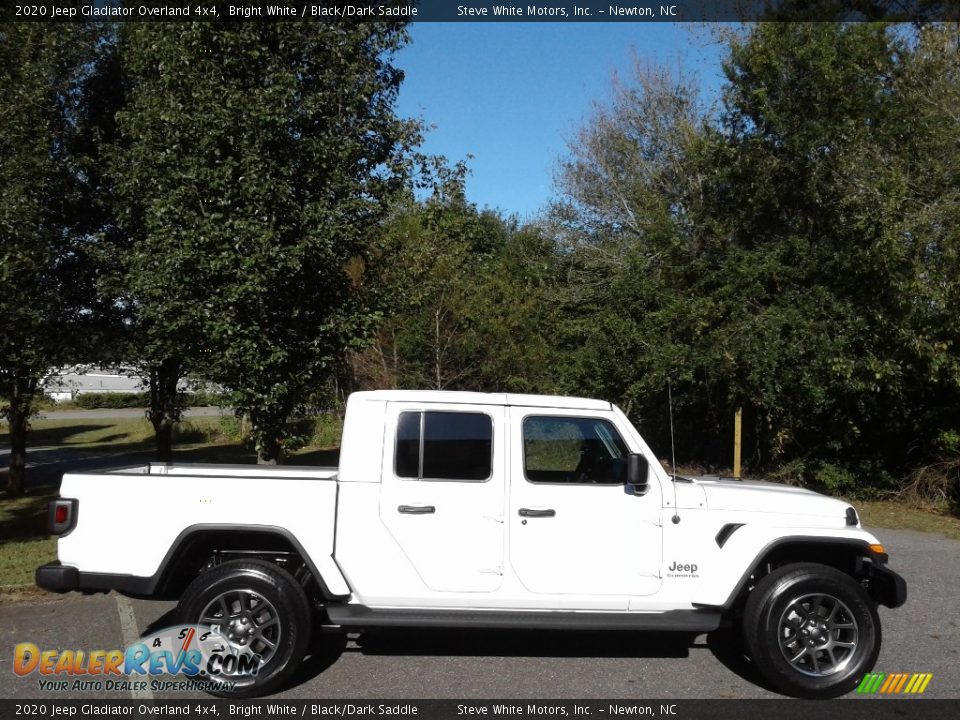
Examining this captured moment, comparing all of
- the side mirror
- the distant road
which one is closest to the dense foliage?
the side mirror

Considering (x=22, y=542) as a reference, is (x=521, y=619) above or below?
above

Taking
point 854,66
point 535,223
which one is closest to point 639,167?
point 535,223

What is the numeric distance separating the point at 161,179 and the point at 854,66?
10.4 metres

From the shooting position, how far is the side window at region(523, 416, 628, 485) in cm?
547

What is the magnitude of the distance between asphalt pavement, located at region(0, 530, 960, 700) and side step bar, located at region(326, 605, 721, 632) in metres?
0.43

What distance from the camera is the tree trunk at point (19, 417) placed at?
43.2 ft

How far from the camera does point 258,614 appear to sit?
515 centimetres

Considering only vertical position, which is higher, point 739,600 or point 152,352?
point 152,352

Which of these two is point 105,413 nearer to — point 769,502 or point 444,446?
point 444,446

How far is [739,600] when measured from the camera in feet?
18.4

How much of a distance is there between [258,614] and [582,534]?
2.00 metres

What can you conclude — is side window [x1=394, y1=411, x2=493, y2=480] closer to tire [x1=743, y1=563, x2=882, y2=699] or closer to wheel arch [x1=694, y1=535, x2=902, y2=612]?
wheel arch [x1=694, y1=535, x2=902, y2=612]

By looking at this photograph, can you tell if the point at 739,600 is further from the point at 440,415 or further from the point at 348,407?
the point at 348,407

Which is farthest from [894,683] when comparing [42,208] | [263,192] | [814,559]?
[42,208]
